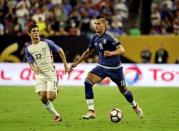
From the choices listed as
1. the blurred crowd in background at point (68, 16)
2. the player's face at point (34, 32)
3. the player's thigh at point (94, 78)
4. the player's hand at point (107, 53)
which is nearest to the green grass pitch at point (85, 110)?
the player's thigh at point (94, 78)

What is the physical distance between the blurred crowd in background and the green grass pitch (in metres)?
5.12

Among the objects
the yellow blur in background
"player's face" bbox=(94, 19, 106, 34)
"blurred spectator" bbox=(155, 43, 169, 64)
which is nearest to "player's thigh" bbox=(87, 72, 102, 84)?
"player's face" bbox=(94, 19, 106, 34)

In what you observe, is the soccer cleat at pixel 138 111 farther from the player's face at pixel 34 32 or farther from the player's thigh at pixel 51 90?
the player's face at pixel 34 32

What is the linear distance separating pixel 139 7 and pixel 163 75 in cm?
818

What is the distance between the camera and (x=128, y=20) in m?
34.0

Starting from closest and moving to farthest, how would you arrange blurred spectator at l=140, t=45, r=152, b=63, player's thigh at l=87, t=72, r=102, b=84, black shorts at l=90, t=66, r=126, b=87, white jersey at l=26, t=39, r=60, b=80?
white jersey at l=26, t=39, r=60, b=80 → black shorts at l=90, t=66, r=126, b=87 → player's thigh at l=87, t=72, r=102, b=84 → blurred spectator at l=140, t=45, r=152, b=63

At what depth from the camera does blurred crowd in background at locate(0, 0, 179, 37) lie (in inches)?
1228

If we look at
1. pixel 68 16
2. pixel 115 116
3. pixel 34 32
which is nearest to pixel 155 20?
pixel 68 16

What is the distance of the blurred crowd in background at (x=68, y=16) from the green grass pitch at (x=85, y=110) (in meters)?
5.12

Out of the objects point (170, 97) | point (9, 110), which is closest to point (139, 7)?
point (170, 97)

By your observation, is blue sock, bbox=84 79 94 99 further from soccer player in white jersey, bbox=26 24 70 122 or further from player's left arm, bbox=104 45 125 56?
player's left arm, bbox=104 45 125 56

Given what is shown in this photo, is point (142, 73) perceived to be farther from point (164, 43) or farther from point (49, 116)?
point (49, 116)

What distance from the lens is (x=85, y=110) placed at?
61.6 ft

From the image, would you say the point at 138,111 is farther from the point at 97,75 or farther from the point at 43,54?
the point at 43,54
